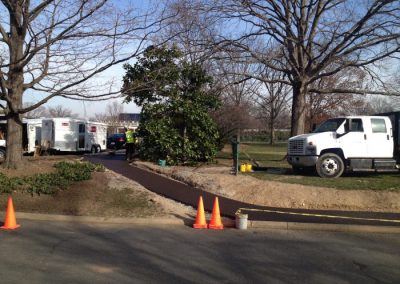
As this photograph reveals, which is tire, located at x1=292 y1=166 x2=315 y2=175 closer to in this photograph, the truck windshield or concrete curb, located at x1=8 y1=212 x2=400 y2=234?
the truck windshield

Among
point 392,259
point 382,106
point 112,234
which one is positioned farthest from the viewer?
point 382,106

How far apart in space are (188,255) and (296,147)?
10.8 m

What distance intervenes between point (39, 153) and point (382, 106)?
224 feet

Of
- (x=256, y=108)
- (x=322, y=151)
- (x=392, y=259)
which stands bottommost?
(x=392, y=259)

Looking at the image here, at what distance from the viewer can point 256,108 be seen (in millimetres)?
71188

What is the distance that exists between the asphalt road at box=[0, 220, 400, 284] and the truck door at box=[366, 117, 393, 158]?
7.76 meters

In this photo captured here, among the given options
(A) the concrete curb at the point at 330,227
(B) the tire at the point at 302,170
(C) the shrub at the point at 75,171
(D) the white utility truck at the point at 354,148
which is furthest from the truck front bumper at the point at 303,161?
(C) the shrub at the point at 75,171

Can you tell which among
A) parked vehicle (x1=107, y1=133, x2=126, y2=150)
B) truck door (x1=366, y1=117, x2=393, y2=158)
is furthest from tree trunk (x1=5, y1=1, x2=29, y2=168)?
parked vehicle (x1=107, y1=133, x2=126, y2=150)

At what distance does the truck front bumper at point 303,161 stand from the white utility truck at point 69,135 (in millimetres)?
18319

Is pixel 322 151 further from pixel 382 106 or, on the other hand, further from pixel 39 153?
pixel 382 106

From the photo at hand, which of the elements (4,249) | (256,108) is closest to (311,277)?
(4,249)

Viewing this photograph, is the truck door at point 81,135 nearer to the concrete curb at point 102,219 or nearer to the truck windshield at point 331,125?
the truck windshield at point 331,125

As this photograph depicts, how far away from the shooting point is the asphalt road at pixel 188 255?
249 inches

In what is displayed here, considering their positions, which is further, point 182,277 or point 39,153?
point 39,153
